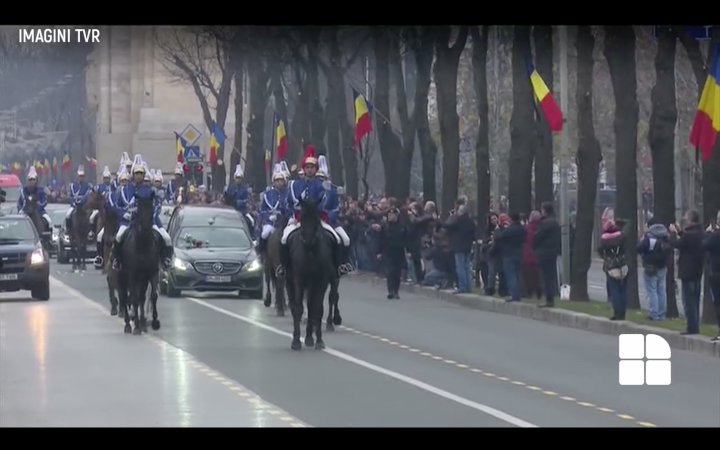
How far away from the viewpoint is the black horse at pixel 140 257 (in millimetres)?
27719

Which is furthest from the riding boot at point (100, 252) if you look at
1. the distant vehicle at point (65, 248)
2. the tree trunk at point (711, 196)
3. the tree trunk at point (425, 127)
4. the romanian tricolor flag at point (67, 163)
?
the romanian tricolor flag at point (67, 163)

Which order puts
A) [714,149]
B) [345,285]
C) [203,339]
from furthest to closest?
1. [345,285]
2. [714,149]
3. [203,339]

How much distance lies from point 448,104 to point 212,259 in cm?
1006

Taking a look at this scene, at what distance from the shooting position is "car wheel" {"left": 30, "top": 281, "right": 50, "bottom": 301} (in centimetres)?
3638

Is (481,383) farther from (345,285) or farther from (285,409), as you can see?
(345,285)

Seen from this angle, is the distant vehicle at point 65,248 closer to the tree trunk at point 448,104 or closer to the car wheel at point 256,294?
the tree trunk at point 448,104

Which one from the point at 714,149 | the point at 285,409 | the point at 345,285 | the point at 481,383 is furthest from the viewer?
the point at 345,285

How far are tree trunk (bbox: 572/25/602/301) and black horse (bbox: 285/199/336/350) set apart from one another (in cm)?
1024

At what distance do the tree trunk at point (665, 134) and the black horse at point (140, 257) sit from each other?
26.3 feet

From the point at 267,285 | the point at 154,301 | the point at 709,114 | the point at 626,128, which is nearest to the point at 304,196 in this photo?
the point at 154,301

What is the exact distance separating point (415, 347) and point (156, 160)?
217 ft

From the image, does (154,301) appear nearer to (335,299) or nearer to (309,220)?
(335,299)
